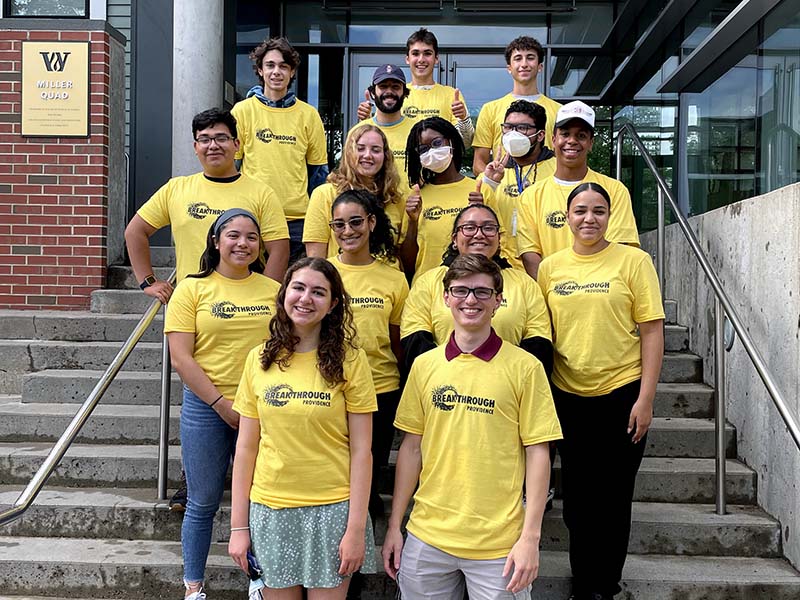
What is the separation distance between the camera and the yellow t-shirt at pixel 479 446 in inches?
115

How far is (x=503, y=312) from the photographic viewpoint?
359 cm

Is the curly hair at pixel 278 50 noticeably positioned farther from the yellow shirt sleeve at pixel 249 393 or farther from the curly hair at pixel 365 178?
the yellow shirt sleeve at pixel 249 393

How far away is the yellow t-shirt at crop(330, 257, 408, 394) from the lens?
3725 mm

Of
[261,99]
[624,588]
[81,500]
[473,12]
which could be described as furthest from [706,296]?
[473,12]

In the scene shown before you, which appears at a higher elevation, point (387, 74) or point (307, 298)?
point (387, 74)

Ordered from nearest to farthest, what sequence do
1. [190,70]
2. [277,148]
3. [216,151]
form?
[216,151] → [277,148] → [190,70]

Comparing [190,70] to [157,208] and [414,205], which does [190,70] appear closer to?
[157,208]

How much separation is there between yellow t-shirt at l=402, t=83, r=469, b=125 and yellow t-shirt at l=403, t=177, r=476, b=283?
1.36 meters

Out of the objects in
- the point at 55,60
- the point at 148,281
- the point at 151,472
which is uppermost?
the point at 55,60

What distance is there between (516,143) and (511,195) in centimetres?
31

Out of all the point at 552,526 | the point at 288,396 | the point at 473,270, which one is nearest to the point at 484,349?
the point at 473,270

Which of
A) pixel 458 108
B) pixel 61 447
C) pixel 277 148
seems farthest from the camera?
pixel 458 108

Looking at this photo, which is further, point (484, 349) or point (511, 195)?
point (511, 195)

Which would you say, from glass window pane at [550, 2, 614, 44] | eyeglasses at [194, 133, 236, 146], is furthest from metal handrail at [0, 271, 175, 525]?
glass window pane at [550, 2, 614, 44]
